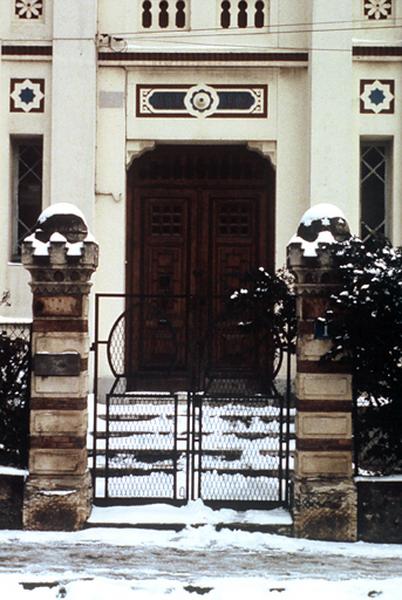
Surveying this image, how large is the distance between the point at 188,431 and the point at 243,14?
6874 mm

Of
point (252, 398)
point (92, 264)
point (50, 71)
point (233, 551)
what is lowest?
point (233, 551)

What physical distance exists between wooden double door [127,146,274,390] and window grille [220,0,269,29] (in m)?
1.70

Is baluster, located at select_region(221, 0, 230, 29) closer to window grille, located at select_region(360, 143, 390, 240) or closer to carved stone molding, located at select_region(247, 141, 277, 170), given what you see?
Result: carved stone molding, located at select_region(247, 141, 277, 170)

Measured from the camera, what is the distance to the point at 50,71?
13.8 m

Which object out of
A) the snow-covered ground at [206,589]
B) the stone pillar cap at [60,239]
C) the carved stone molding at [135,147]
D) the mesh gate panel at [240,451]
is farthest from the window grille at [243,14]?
the snow-covered ground at [206,589]

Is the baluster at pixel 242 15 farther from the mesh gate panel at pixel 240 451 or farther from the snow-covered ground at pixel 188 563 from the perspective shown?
the snow-covered ground at pixel 188 563

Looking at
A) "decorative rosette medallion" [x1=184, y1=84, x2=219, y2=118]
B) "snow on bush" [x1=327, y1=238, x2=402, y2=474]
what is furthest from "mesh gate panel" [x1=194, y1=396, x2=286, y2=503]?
"decorative rosette medallion" [x1=184, y1=84, x2=219, y2=118]

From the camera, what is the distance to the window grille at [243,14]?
14012 millimetres

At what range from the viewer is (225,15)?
1406 centimetres

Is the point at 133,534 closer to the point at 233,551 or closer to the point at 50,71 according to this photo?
the point at 233,551

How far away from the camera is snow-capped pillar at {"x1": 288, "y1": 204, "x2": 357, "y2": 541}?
9.06m

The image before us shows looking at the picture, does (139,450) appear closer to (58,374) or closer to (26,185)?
(58,374)

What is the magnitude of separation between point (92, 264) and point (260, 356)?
5050 millimetres

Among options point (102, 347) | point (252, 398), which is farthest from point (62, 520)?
point (102, 347)
